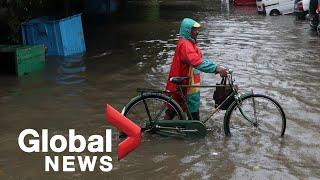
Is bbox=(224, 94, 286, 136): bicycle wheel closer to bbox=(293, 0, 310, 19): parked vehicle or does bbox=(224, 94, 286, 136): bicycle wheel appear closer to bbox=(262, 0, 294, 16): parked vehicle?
bbox=(293, 0, 310, 19): parked vehicle

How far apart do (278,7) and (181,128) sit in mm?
21346

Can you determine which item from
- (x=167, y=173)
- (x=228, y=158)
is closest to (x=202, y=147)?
(x=228, y=158)

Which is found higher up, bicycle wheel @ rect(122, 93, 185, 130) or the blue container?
the blue container

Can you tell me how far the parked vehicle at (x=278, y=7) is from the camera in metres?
27.0

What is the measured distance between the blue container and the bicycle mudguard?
7.84 metres

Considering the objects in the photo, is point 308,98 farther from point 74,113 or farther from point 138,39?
point 138,39

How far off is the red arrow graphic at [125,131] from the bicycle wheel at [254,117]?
131 centimetres

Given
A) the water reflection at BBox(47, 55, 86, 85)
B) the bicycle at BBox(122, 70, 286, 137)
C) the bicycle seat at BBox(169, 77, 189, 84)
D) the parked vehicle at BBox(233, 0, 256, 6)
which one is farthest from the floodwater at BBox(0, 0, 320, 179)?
the parked vehicle at BBox(233, 0, 256, 6)

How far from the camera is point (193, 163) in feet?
21.0

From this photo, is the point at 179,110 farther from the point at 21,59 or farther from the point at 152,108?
the point at 21,59

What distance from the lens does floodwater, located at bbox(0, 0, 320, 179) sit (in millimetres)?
6266

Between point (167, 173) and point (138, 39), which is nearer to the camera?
point (167, 173)

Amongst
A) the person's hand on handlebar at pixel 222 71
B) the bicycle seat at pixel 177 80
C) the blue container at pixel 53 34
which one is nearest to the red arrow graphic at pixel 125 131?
the bicycle seat at pixel 177 80

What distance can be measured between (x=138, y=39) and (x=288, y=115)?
11.2 metres
